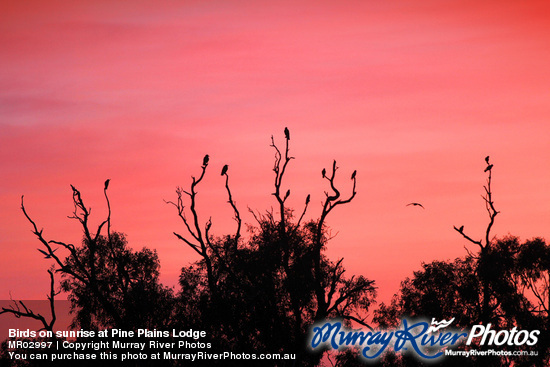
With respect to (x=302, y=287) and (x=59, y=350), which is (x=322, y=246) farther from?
(x=59, y=350)

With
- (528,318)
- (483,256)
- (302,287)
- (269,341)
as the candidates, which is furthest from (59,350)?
(528,318)

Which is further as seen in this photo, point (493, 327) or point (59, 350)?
point (493, 327)

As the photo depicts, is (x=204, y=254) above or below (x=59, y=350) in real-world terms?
above

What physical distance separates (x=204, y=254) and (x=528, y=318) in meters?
25.9

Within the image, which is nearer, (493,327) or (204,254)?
(204,254)

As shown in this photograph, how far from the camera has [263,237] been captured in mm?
41125

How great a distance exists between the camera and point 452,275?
4884 centimetres

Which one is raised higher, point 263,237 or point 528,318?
point 263,237

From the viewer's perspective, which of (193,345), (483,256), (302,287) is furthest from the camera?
(483,256)

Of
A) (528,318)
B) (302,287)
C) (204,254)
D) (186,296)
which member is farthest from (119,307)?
(528,318)

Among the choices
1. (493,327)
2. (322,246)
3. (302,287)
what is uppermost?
(322,246)

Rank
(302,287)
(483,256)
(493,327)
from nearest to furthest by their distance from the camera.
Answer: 1. (302,287)
2. (483,256)
3. (493,327)

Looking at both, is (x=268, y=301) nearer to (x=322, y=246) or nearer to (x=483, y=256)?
(x=322, y=246)

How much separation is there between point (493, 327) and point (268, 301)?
60.9 ft
